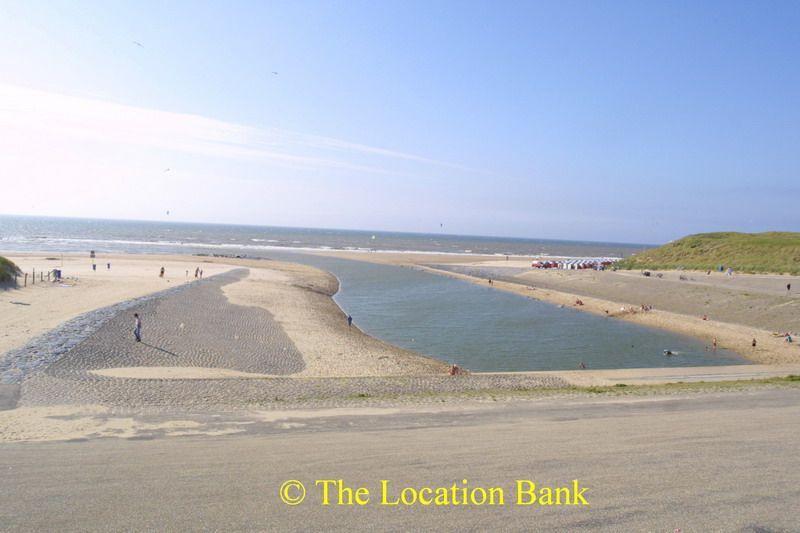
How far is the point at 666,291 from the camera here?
43.2 m

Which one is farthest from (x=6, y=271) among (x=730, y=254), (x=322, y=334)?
(x=730, y=254)

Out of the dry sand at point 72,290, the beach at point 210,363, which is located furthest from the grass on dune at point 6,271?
the beach at point 210,363

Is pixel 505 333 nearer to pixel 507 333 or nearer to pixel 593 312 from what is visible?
pixel 507 333

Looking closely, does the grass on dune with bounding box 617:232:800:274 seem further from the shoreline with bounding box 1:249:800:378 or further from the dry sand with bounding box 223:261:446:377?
the dry sand with bounding box 223:261:446:377

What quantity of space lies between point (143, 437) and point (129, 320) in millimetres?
16647

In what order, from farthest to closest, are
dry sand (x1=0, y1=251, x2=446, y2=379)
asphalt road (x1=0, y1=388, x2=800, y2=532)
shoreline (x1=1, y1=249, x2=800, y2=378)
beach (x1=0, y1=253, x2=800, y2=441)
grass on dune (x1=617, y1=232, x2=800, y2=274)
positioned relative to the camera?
grass on dune (x1=617, y1=232, x2=800, y2=274) < shoreline (x1=1, y1=249, x2=800, y2=378) < dry sand (x1=0, y1=251, x2=446, y2=379) < beach (x1=0, y1=253, x2=800, y2=441) < asphalt road (x1=0, y1=388, x2=800, y2=532)

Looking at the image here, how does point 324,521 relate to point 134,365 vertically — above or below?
above

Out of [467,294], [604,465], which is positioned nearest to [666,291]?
[467,294]

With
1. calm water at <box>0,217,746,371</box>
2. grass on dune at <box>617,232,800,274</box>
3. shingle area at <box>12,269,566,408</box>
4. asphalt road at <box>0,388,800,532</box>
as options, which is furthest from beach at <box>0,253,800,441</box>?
grass on dune at <box>617,232,800,274</box>

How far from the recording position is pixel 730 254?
198ft

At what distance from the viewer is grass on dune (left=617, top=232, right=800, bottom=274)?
173 ft

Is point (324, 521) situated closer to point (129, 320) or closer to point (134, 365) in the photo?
point (134, 365)

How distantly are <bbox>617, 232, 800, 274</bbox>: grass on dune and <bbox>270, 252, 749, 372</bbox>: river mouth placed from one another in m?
25.5

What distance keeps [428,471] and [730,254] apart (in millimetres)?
65006
